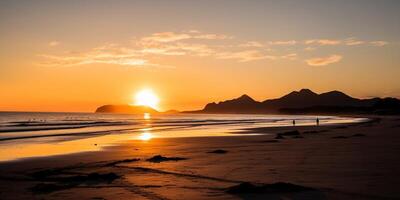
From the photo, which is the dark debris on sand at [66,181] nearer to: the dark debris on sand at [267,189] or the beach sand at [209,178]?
the beach sand at [209,178]

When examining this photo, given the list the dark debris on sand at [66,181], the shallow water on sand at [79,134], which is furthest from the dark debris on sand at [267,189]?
the shallow water on sand at [79,134]

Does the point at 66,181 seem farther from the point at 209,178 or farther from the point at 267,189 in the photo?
the point at 267,189

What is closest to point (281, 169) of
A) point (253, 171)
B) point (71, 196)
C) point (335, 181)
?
point (253, 171)

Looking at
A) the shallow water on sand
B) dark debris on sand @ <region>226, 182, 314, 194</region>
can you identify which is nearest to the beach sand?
dark debris on sand @ <region>226, 182, 314, 194</region>

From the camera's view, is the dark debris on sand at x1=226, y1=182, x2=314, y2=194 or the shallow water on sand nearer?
the dark debris on sand at x1=226, y1=182, x2=314, y2=194

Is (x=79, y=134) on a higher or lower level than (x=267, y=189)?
higher

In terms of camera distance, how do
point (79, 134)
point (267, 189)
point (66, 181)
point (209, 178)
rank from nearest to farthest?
point (267, 189)
point (209, 178)
point (66, 181)
point (79, 134)

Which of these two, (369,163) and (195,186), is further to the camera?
(369,163)

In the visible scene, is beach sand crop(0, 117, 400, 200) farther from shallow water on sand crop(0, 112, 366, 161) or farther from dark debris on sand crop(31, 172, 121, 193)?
shallow water on sand crop(0, 112, 366, 161)

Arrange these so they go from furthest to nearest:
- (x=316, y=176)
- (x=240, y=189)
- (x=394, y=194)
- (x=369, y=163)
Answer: (x=369, y=163) → (x=316, y=176) → (x=240, y=189) → (x=394, y=194)

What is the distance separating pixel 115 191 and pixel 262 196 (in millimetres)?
3932

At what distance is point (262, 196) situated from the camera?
1002 cm

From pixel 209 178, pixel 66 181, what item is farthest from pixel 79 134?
pixel 209 178

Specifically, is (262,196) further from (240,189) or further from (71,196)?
(71,196)
